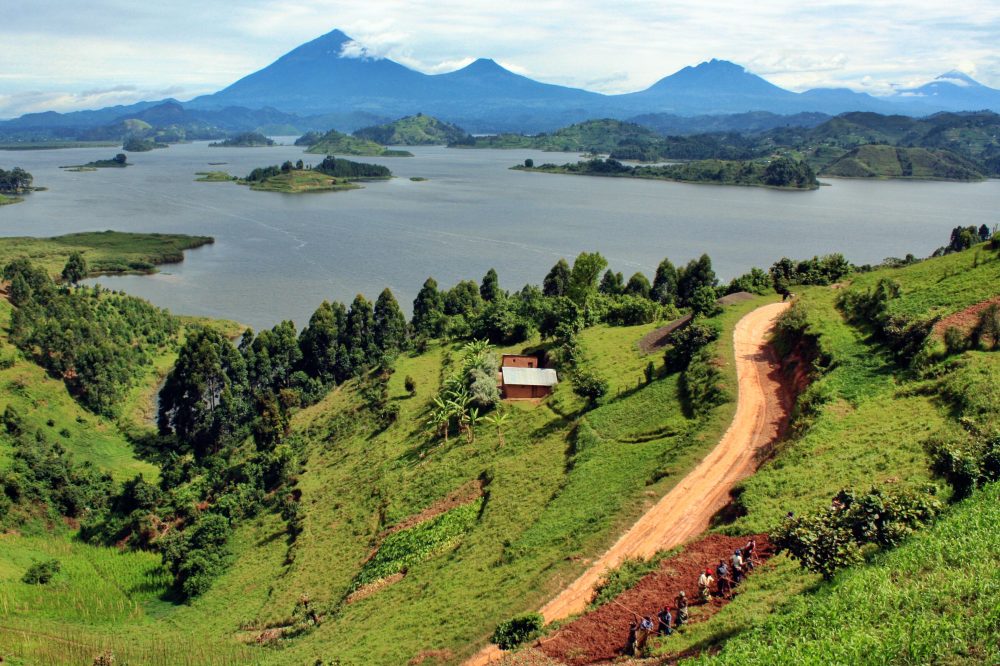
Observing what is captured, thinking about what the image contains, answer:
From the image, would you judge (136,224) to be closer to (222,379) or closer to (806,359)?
(222,379)

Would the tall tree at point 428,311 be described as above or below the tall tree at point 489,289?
below

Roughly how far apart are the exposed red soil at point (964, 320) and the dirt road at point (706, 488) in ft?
23.4

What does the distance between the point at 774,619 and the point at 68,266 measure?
106147 mm

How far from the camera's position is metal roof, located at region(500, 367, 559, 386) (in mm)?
43469

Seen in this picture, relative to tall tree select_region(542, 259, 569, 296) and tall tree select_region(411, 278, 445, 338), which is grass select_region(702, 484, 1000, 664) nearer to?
tall tree select_region(411, 278, 445, 338)

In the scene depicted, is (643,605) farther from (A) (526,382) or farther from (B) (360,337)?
(B) (360,337)

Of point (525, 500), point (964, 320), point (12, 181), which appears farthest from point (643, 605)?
point (12, 181)

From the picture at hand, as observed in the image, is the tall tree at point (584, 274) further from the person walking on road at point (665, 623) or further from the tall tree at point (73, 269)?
the tall tree at point (73, 269)

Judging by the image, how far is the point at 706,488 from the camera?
2589 centimetres

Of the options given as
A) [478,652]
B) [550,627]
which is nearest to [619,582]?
[550,627]

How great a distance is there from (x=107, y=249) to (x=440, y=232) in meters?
61.4

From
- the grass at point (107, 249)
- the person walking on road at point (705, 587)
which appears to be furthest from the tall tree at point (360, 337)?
the grass at point (107, 249)

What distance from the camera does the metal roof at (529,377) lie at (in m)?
43.5

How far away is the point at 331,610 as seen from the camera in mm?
28609
